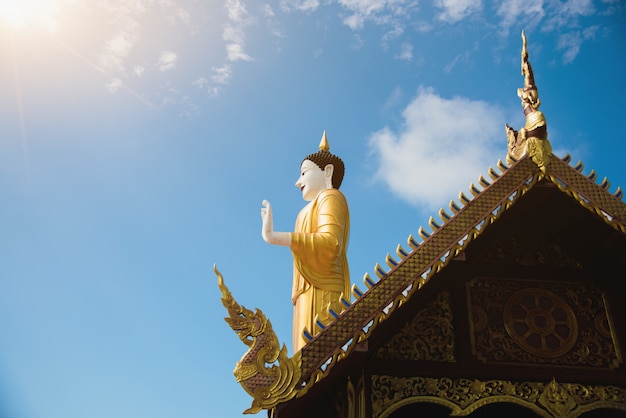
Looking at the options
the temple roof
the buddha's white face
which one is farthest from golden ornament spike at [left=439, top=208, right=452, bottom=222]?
the buddha's white face

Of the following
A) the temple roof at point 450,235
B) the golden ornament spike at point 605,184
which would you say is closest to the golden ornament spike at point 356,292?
the temple roof at point 450,235

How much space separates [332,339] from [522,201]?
239cm

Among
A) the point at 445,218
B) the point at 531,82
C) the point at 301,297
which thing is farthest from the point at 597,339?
the point at 301,297

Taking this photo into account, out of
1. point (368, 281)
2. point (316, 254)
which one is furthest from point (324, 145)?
point (368, 281)

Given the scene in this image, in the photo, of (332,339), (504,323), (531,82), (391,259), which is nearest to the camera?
(332,339)

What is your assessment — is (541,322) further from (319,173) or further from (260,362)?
(319,173)

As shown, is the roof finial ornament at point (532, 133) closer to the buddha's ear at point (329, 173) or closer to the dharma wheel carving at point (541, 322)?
the dharma wheel carving at point (541, 322)

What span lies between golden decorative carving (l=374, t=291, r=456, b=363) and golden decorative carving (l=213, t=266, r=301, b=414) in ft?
3.29

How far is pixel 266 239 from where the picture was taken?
8320 mm

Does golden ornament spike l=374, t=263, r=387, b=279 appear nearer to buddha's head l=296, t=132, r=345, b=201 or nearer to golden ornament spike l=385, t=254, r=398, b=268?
golden ornament spike l=385, t=254, r=398, b=268

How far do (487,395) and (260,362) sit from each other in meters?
2.07

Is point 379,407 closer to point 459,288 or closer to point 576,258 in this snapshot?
point 459,288

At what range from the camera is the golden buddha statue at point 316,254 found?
8.23 meters

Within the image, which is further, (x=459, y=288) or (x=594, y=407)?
(x=459, y=288)
